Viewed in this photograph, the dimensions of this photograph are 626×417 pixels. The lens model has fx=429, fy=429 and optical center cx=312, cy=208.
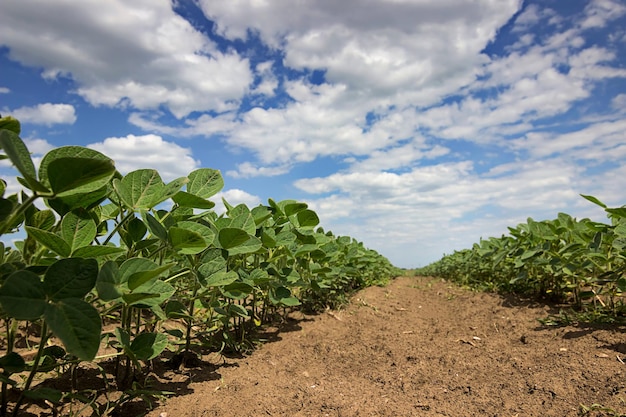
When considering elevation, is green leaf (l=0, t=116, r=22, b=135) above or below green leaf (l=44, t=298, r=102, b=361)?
above

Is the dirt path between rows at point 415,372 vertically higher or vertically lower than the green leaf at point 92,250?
lower

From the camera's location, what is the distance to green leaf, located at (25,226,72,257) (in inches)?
43.9

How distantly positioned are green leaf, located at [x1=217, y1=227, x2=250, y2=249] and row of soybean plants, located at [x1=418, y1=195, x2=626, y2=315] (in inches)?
81.3

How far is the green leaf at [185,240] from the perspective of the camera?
4.77 feet

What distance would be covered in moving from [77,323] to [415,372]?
2155mm

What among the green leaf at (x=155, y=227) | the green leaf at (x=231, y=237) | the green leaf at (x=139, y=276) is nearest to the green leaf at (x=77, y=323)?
the green leaf at (x=139, y=276)

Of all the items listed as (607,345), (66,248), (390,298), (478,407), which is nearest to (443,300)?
(390,298)

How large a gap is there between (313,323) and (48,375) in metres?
2.33

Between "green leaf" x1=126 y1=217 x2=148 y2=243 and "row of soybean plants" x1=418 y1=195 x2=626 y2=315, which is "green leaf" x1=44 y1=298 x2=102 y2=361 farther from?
"row of soybean plants" x1=418 y1=195 x2=626 y2=315

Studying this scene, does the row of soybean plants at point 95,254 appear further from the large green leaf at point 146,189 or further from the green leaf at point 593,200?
the green leaf at point 593,200

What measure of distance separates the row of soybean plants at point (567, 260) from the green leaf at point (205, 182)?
85.3 inches

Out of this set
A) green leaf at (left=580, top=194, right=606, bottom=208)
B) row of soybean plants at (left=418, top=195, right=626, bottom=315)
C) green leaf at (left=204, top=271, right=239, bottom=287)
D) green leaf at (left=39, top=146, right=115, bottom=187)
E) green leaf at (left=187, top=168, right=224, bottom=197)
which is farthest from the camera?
row of soybean plants at (left=418, top=195, right=626, bottom=315)

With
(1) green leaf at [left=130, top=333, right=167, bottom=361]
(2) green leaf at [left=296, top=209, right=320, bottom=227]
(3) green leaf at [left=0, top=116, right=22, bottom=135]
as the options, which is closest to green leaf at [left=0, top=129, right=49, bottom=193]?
(3) green leaf at [left=0, top=116, right=22, bottom=135]

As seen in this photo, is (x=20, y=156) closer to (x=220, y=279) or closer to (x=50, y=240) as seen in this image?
(x=50, y=240)
